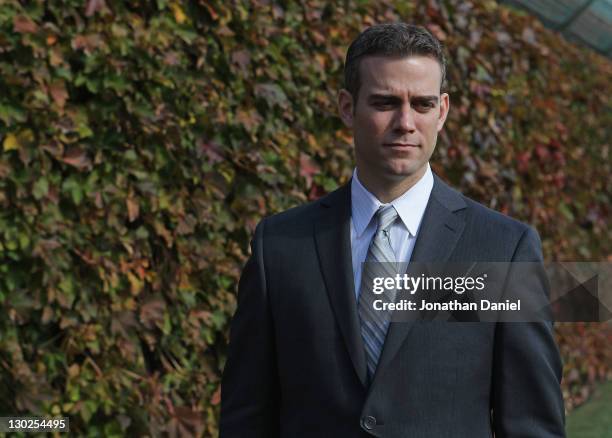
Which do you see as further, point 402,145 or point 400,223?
point 400,223

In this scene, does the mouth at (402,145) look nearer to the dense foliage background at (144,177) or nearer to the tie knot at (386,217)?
the tie knot at (386,217)

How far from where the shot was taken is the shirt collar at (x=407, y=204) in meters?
2.76

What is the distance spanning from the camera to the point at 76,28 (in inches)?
168

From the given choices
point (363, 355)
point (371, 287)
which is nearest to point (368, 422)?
point (363, 355)

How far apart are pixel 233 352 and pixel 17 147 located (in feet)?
5.42

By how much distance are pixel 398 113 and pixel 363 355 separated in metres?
0.61

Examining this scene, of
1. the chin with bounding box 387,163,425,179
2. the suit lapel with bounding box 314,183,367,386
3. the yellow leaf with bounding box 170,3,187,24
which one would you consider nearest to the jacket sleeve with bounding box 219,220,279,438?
the suit lapel with bounding box 314,183,367,386

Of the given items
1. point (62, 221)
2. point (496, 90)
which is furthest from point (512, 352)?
point (496, 90)

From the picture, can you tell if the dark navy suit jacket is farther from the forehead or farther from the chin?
the forehead

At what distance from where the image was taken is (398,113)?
266cm

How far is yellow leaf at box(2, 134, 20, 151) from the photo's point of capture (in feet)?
13.2

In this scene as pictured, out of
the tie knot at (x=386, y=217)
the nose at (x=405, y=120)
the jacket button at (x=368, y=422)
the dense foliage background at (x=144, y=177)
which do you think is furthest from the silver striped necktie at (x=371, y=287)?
the dense foliage background at (x=144, y=177)

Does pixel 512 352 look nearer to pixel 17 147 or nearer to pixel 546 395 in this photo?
pixel 546 395

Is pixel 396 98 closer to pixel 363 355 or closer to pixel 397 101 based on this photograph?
pixel 397 101
